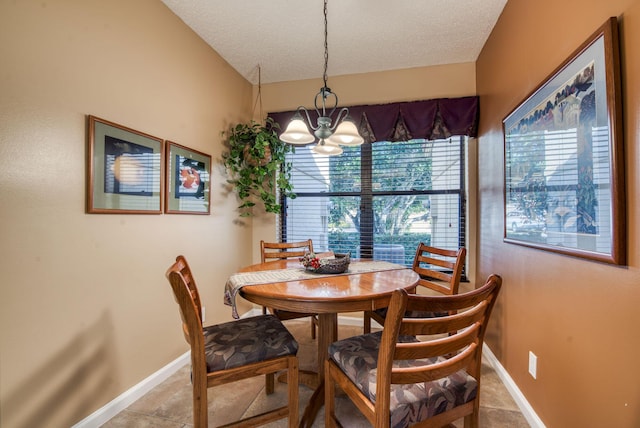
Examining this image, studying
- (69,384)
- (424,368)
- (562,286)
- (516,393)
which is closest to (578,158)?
(562,286)

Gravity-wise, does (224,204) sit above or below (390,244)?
above

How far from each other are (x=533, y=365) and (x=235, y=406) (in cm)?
171

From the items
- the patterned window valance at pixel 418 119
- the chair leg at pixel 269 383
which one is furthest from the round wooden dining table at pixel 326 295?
the patterned window valance at pixel 418 119

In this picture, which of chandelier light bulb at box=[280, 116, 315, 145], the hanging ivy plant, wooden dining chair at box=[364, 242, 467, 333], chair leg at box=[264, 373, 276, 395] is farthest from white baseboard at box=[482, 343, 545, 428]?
the hanging ivy plant

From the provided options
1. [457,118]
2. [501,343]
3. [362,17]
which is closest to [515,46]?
[457,118]

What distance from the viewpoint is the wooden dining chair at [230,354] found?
118 centimetres

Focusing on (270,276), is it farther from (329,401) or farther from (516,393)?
(516,393)

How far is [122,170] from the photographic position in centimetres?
168

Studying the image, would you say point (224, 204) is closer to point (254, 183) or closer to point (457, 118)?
point (254, 183)

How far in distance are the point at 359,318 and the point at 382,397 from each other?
2.11 m

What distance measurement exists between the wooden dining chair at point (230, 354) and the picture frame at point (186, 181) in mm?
802

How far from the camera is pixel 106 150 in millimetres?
1584

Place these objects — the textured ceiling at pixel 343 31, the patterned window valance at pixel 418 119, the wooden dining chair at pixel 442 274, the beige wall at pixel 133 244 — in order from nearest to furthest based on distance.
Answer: the beige wall at pixel 133 244 < the wooden dining chair at pixel 442 274 < the textured ceiling at pixel 343 31 < the patterned window valance at pixel 418 119

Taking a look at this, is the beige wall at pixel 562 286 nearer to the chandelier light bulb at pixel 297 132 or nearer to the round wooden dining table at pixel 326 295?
the round wooden dining table at pixel 326 295
